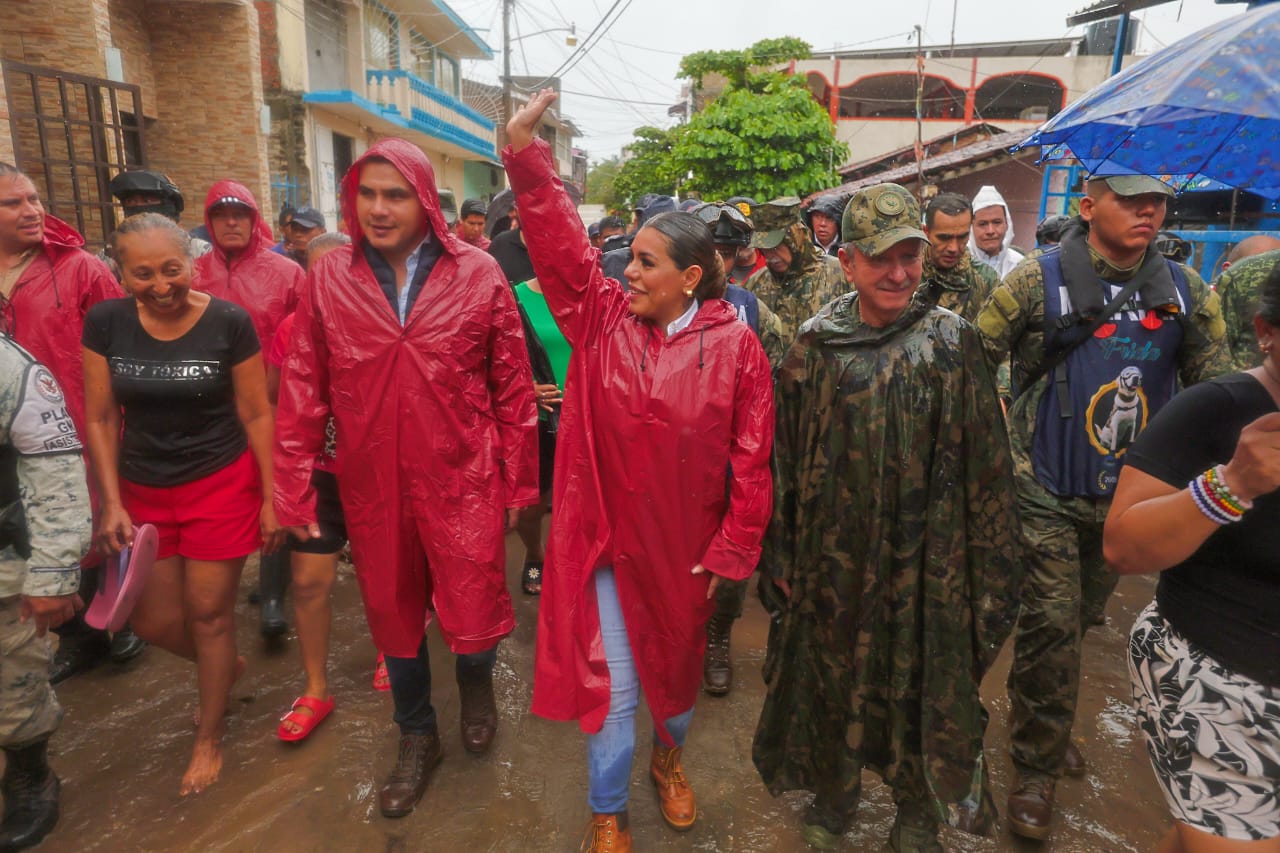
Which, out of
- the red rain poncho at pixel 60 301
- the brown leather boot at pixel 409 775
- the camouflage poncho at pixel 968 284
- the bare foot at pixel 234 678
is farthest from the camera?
the camouflage poncho at pixel 968 284

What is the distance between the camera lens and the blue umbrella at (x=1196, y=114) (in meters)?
1.62

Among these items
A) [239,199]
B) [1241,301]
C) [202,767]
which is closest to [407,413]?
[202,767]

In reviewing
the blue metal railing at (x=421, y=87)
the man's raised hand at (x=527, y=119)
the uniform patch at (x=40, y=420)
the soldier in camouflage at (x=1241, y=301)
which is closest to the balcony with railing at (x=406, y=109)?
the blue metal railing at (x=421, y=87)

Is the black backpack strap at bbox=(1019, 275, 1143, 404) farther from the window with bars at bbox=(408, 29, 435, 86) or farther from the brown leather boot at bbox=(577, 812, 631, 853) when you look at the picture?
the window with bars at bbox=(408, 29, 435, 86)

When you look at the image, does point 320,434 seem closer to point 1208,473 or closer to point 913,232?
point 913,232

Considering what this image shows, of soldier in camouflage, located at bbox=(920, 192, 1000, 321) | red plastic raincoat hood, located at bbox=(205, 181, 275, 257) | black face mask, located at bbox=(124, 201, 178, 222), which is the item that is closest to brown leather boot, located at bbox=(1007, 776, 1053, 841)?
soldier in camouflage, located at bbox=(920, 192, 1000, 321)

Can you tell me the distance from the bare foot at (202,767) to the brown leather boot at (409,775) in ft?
2.12

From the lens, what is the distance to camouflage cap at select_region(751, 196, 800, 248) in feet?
14.2

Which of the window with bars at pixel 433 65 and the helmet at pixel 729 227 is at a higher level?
the window with bars at pixel 433 65

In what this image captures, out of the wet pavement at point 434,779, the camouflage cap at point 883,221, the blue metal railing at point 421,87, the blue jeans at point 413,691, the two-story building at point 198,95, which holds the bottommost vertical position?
the wet pavement at point 434,779

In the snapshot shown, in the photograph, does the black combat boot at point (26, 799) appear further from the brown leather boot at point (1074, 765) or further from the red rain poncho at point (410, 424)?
the brown leather boot at point (1074, 765)

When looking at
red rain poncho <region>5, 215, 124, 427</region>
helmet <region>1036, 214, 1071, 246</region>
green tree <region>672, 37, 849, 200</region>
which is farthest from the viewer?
green tree <region>672, 37, 849, 200</region>

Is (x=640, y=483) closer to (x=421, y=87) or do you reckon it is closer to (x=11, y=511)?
(x=11, y=511)

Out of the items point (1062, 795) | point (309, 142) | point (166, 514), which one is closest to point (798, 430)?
point (1062, 795)
